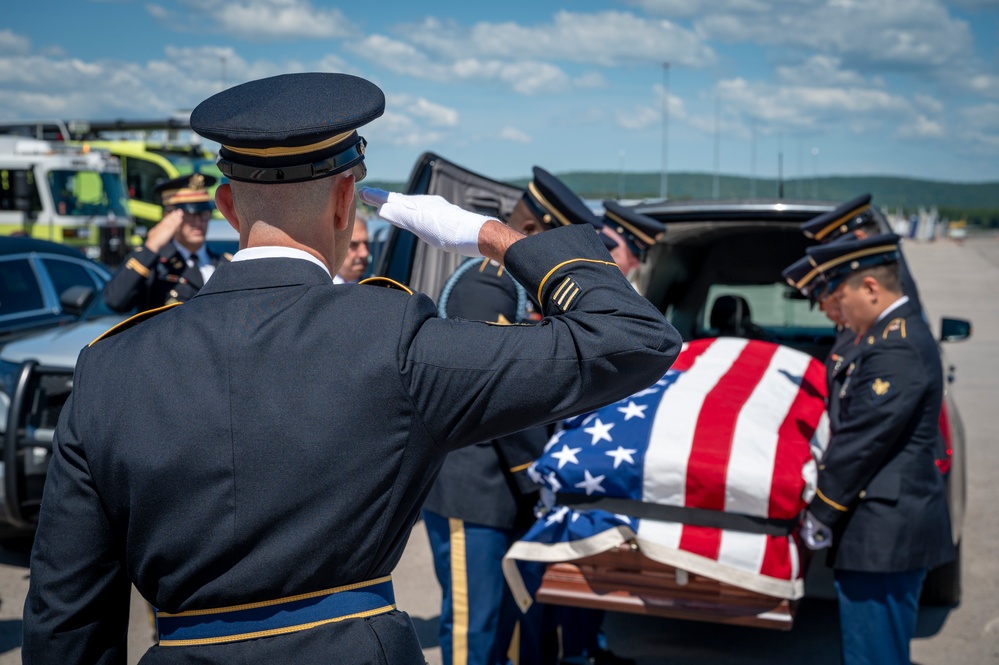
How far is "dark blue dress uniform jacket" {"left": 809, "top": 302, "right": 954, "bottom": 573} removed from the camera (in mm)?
3082

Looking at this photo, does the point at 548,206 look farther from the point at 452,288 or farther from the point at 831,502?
the point at 831,502

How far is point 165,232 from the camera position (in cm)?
518

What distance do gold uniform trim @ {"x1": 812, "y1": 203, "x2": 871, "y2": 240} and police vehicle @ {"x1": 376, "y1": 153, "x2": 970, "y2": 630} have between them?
163mm

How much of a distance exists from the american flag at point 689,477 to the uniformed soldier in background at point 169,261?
2.53 m

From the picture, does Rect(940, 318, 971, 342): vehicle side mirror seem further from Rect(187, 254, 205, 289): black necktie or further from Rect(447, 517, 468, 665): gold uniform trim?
Rect(187, 254, 205, 289): black necktie

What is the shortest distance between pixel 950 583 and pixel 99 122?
22953 millimetres

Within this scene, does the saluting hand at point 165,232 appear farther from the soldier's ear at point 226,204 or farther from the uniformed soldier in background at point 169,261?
the soldier's ear at point 226,204

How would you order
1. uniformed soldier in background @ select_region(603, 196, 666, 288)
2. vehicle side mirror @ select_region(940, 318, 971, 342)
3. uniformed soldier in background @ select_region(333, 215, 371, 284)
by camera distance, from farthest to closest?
uniformed soldier in background @ select_region(333, 215, 371, 284), vehicle side mirror @ select_region(940, 318, 971, 342), uniformed soldier in background @ select_region(603, 196, 666, 288)

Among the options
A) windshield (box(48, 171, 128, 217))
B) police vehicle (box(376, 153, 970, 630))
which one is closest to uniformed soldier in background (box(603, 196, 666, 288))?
police vehicle (box(376, 153, 970, 630))

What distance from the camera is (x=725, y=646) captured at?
14.5ft

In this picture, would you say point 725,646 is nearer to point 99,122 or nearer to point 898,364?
point 898,364

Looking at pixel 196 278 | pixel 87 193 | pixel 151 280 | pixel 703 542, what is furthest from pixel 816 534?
pixel 87 193

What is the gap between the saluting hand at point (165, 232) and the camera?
5156 millimetres

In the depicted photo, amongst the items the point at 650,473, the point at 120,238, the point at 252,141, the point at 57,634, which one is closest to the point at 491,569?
the point at 650,473
